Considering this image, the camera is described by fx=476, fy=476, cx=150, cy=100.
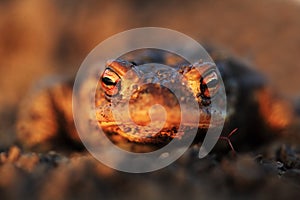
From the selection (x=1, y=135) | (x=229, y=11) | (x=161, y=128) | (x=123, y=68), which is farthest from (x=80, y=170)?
(x=229, y=11)

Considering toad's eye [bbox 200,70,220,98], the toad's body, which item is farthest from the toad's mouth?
toad's eye [bbox 200,70,220,98]

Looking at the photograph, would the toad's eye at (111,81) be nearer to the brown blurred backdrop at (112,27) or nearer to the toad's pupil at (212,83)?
the toad's pupil at (212,83)

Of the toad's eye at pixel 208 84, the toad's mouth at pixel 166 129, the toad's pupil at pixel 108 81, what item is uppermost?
the toad's eye at pixel 208 84

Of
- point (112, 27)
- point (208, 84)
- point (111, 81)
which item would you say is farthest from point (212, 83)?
point (112, 27)

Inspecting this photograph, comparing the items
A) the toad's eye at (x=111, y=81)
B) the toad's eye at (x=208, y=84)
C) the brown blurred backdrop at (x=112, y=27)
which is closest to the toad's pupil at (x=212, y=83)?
the toad's eye at (x=208, y=84)

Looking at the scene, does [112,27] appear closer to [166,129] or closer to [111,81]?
[111,81]

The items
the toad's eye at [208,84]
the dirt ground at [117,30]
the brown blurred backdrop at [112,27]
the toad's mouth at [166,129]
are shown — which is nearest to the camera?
the toad's mouth at [166,129]
